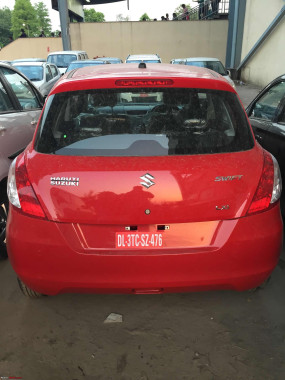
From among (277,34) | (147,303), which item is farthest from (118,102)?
(277,34)

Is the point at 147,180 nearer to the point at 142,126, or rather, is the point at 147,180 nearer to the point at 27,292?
the point at 142,126

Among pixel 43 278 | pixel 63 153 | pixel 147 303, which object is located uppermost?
pixel 63 153

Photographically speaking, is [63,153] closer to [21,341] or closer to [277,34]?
[21,341]

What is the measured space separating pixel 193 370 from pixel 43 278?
1.07 m

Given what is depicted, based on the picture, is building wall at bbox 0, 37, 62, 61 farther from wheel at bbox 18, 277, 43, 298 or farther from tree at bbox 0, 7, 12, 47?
tree at bbox 0, 7, 12, 47

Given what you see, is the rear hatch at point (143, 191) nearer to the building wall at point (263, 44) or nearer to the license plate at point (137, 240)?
the license plate at point (137, 240)

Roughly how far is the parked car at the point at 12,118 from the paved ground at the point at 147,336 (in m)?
0.98

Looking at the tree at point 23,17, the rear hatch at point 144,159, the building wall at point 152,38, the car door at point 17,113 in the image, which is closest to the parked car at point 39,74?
the car door at point 17,113

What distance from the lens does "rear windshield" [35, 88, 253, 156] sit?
229 cm

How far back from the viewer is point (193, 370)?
2.18 m

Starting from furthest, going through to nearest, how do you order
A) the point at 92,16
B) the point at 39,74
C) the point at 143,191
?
the point at 92,16 < the point at 39,74 < the point at 143,191

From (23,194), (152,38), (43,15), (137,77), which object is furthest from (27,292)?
(43,15)

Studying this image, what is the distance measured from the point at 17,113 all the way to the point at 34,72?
10316 millimetres

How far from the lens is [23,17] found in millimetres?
81438
